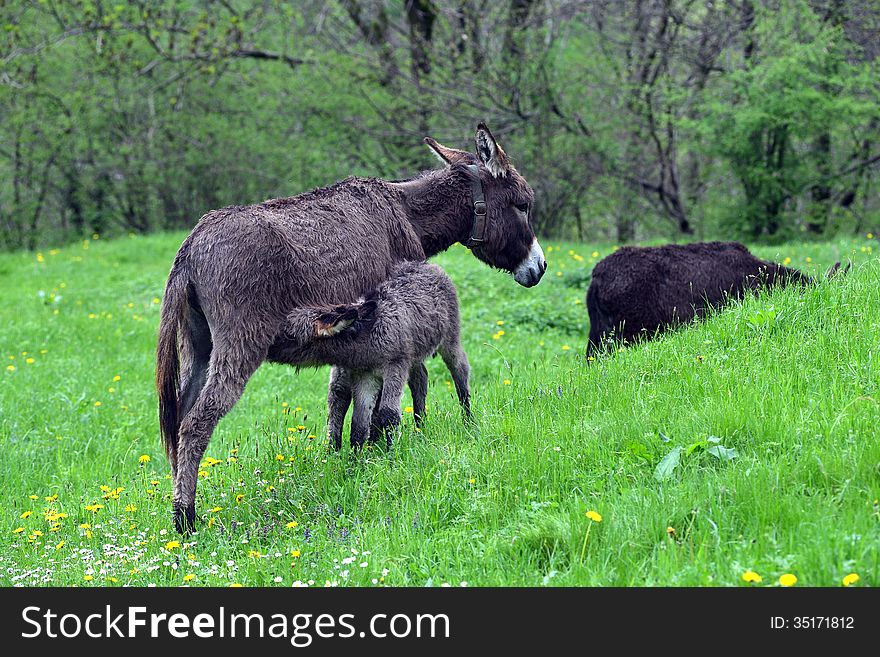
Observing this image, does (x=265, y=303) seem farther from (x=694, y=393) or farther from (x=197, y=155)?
(x=197, y=155)

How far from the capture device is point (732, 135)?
15.3 m

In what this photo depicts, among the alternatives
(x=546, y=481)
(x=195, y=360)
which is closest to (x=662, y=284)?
(x=546, y=481)

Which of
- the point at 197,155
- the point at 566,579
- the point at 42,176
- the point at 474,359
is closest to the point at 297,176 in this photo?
the point at 197,155

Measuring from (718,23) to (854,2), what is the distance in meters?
2.32

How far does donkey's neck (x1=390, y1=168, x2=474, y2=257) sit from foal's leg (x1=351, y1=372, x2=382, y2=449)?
111 cm

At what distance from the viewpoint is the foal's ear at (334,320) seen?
5.02 m

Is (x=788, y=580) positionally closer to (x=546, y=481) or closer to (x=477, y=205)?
(x=546, y=481)

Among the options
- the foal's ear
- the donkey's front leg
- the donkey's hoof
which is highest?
the foal's ear

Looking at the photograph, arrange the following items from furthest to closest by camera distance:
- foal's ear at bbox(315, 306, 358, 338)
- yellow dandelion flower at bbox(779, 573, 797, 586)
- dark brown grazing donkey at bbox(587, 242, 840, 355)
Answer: dark brown grazing donkey at bbox(587, 242, 840, 355), foal's ear at bbox(315, 306, 358, 338), yellow dandelion flower at bbox(779, 573, 797, 586)

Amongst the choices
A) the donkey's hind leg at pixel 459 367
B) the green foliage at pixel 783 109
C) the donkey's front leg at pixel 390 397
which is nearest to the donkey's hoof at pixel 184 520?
the donkey's front leg at pixel 390 397

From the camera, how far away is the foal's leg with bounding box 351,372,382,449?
5.48 m

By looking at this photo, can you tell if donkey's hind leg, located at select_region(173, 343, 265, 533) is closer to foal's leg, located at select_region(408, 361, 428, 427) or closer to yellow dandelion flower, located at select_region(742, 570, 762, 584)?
foal's leg, located at select_region(408, 361, 428, 427)

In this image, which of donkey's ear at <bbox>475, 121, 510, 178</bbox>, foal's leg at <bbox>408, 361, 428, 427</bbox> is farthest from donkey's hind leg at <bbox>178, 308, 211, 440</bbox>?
donkey's ear at <bbox>475, 121, 510, 178</bbox>

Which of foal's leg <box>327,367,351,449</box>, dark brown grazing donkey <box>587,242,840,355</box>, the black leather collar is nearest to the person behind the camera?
foal's leg <box>327,367,351,449</box>
